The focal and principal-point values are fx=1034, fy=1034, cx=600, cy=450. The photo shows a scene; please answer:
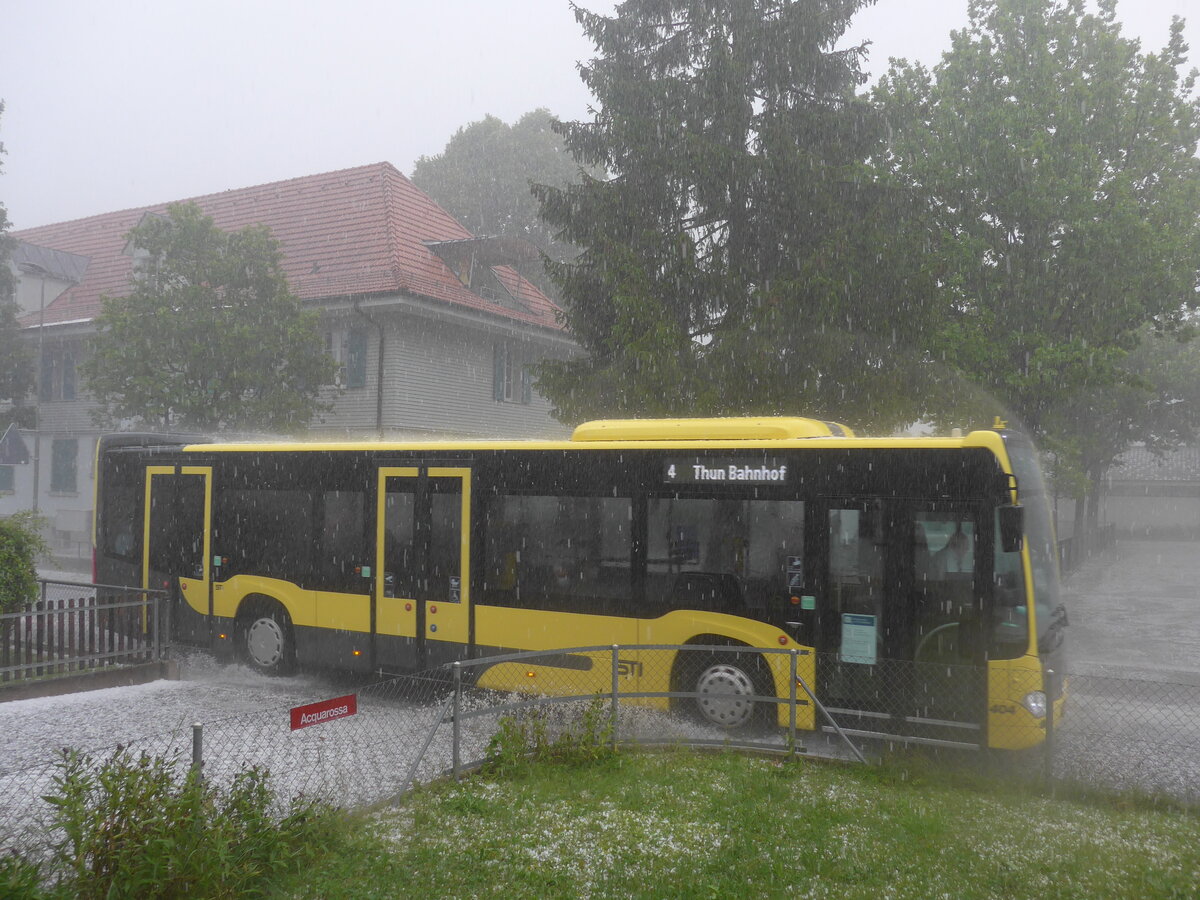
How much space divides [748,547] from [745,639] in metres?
0.88

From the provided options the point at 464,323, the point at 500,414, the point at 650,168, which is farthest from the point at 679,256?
the point at 500,414

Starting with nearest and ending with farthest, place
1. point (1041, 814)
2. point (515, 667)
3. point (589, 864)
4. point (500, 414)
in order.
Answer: point (589, 864) → point (1041, 814) → point (515, 667) → point (500, 414)

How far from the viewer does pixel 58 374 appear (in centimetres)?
3378

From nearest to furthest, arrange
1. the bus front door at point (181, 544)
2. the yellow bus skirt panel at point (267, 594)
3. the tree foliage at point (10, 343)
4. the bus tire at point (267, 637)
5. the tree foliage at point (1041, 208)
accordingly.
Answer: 1. the yellow bus skirt panel at point (267, 594)
2. the bus tire at point (267, 637)
3. the bus front door at point (181, 544)
4. the tree foliage at point (1041, 208)
5. the tree foliage at point (10, 343)

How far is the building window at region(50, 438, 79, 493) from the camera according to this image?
3353 cm

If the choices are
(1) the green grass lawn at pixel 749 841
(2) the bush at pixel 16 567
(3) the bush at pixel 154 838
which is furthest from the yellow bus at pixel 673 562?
(3) the bush at pixel 154 838

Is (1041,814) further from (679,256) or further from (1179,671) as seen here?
(679,256)

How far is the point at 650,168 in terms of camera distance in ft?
61.8

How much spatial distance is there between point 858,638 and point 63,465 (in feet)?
103

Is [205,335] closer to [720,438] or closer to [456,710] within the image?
[720,438]

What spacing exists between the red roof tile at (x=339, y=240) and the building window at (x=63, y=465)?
3997 millimetres

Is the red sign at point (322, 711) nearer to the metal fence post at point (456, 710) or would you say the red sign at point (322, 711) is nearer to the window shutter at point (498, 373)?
the metal fence post at point (456, 710)

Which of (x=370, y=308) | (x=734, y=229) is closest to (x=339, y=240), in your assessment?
(x=370, y=308)

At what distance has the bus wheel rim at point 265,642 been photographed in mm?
12992
